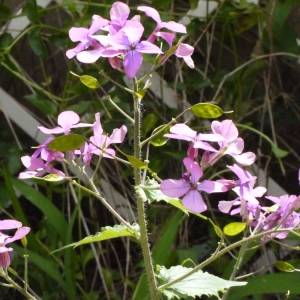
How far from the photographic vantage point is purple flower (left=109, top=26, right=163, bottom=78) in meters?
0.53

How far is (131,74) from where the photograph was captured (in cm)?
53

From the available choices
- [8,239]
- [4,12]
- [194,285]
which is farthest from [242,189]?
[4,12]

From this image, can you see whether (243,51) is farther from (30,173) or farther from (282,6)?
(30,173)

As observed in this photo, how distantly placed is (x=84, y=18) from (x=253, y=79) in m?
0.47

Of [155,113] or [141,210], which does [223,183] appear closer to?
[141,210]

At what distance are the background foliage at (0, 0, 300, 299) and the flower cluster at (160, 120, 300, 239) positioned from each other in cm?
50

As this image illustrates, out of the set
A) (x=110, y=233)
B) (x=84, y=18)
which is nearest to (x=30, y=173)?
(x=110, y=233)

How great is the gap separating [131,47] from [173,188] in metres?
0.14

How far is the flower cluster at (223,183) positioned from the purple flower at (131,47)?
71 millimetres

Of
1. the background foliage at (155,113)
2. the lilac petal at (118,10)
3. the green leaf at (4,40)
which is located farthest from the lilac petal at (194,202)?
the green leaf at (4,40)

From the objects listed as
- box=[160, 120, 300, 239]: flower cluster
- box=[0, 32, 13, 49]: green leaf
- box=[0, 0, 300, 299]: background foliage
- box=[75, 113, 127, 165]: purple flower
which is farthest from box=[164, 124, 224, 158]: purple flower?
box=[0, 32, 13, 49]: green leaf

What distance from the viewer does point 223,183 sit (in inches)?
22.9

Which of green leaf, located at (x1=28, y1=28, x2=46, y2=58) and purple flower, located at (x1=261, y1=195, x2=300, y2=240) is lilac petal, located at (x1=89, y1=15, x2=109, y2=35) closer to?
purple flower, located at (x1=261, y1=195, x2=300, y2=240)

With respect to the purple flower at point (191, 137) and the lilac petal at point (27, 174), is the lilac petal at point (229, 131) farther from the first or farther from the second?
the lilac petal at point (27, 174)
